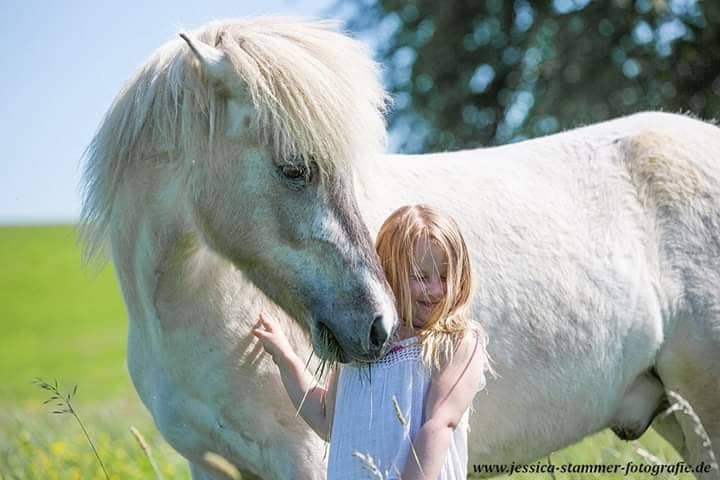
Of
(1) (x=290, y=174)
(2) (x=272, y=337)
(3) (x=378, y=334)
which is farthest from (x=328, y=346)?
(1) (x=290, y=174)

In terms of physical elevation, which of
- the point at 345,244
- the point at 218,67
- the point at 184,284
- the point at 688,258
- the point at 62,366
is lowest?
the point at 62,366

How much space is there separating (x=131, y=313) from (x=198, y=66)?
1067 mm

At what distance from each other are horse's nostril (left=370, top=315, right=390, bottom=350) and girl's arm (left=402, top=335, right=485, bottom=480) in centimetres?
21

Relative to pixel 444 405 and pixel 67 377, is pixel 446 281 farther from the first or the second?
pixel 67 377

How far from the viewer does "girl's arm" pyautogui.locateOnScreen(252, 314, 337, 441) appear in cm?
294

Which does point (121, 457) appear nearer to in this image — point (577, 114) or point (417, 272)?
point (417, 272)

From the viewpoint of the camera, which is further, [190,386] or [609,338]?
[609,338]

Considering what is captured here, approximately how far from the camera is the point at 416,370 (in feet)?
9.04

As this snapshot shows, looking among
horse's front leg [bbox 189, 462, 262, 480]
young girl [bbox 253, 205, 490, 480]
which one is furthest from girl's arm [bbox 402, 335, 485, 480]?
horse's front leg [bbox 189, 462, 262, 480]

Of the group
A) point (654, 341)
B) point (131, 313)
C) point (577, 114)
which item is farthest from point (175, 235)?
point (577, 114)

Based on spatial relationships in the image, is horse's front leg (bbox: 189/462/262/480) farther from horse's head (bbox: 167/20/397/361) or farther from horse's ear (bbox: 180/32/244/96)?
horse's ear (bbox: 180/32/244/96)

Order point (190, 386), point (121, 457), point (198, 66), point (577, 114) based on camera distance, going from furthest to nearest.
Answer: point (577, 114) → point (121, 457) → point (190, 386) → point (198, 66)

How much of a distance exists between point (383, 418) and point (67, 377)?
64.4 feet

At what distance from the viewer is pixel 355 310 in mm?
2684
